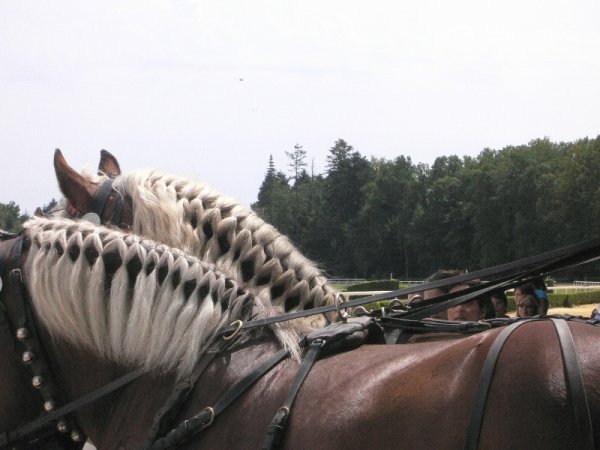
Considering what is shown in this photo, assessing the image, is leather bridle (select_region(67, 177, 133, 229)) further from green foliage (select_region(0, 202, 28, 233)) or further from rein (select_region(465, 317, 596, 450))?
rein (select_region(465, 317, 596, 450))

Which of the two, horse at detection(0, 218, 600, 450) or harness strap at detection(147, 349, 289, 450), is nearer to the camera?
horse at detection(0, 218, 600, 450)

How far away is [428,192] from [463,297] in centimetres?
8690

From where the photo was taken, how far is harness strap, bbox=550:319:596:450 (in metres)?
1.76

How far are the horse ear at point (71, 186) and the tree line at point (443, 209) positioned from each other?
189 feet

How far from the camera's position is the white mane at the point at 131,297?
2.60 metres

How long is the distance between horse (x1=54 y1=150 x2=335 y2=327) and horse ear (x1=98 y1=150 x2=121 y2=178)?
544mm

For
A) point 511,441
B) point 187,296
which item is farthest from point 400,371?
point 187,296

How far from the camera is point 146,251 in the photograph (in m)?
2.70

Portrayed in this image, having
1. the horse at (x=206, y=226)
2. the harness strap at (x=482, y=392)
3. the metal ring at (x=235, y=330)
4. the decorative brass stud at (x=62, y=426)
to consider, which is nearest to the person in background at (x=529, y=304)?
the horse at (x=206, y=226)

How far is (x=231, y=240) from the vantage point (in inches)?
122

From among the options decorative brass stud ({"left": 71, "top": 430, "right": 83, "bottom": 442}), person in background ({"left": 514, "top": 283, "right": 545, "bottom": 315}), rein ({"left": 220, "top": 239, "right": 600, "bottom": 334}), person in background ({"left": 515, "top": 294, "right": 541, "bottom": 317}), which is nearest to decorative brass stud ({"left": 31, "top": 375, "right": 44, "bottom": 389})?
decorative brass stud ({"left": 71, "top": 430, "right": 83, "bottom": 442})

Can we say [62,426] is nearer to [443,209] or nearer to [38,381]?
[38,381]

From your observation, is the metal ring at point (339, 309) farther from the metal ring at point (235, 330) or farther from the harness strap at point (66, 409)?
the harness strap at point (66, 409)

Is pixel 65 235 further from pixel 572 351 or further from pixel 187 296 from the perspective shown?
pixel 572 351
